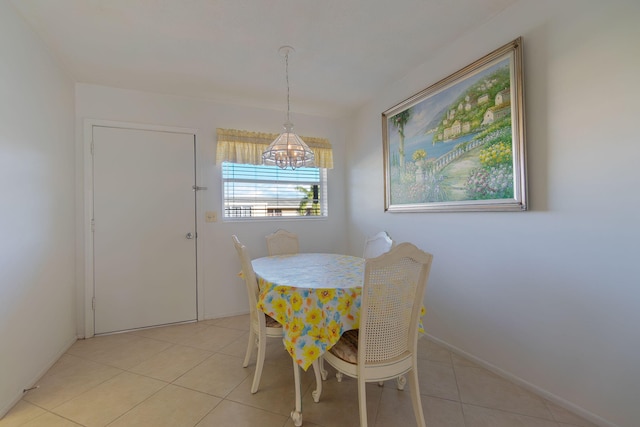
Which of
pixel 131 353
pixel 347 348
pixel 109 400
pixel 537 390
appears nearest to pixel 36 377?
pixel 131 353

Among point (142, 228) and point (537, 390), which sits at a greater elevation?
point (142, 228)

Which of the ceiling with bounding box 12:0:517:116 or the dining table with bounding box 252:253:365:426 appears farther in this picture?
the ceiling with bounding box 12:0:517:116

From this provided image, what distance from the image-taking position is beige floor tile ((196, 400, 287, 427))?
149 cm

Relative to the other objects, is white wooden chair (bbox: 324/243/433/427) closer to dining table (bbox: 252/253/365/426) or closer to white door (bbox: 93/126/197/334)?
dining table (bbox: 252/253/365/426)

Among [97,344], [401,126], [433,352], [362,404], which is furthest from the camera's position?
[401,126]

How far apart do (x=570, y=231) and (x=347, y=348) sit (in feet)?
4.53

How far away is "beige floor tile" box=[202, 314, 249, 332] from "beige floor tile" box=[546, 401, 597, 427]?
91.9 inches

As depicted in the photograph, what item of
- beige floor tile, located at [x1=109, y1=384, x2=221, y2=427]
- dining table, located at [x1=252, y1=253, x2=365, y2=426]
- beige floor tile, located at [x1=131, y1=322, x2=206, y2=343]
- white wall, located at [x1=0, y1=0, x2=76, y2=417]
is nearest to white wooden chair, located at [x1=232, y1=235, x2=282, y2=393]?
dining table, located at [x1=252, y1=253, x2=365, y2=426]

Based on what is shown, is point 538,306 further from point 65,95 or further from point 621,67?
point 65,95

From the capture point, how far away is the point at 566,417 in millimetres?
1512

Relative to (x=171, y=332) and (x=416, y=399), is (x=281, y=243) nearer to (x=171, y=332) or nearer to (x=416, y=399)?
(x=171, y=332)

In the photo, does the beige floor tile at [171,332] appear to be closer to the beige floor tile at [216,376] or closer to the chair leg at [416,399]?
the beige floor tile at [216,376]

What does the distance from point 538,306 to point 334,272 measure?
125cm

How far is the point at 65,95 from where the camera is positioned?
7.98ft
